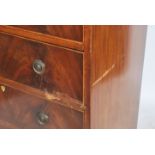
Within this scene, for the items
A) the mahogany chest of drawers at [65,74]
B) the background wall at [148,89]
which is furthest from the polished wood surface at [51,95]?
the background wall at [148,89]

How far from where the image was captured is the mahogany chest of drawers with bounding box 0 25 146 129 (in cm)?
76

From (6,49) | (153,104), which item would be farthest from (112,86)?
(153,104)

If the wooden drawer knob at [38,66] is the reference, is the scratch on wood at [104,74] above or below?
below

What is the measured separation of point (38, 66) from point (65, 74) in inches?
3.0

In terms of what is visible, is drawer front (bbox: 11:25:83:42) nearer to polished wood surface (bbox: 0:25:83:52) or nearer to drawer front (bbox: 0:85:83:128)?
polished wood surface (bbox: 0:25:83:52)

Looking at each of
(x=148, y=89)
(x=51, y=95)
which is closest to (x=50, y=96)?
(x=51, y=95)

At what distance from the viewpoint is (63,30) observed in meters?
0.74

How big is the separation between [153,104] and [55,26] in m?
0.73

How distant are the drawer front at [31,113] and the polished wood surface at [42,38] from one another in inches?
7.3

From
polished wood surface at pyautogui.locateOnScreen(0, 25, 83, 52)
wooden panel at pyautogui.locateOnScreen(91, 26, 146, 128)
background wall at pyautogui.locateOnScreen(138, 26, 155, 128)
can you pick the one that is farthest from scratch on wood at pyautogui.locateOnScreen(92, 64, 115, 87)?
background wall at pyautogui.locateOnScreen(138, 26, 155, 128)

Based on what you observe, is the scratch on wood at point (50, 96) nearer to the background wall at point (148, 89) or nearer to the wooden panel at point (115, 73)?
the wooden panel at point (115, 73)

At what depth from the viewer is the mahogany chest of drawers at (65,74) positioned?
756mm

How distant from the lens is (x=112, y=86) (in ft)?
3.02

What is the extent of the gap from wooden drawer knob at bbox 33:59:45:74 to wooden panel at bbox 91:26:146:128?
13cm
